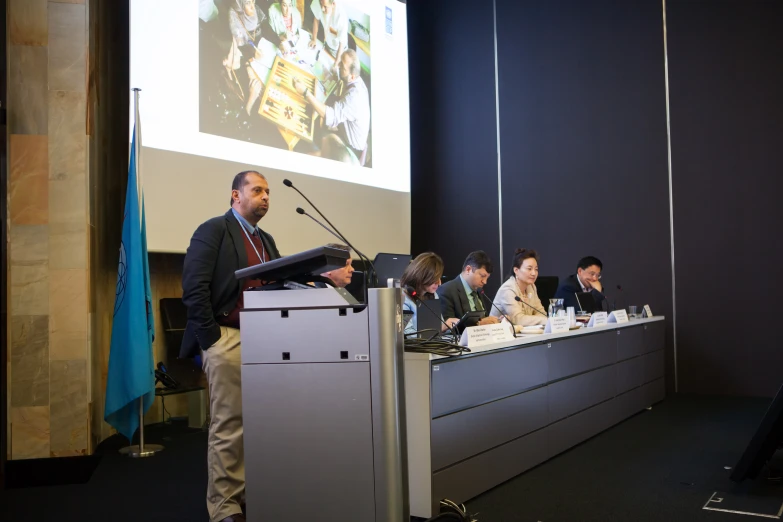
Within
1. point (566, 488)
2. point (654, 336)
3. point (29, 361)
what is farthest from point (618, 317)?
point (29, 361)

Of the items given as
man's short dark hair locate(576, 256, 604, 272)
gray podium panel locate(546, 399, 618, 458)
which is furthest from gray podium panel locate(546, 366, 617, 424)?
man's short dark hair locate(576, 256, 604, 272)

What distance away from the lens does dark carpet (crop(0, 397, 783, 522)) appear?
10.0 ft

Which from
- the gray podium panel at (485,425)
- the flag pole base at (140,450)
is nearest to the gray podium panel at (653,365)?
the gray podium panel at (485,425)

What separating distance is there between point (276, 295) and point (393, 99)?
5.07 metres

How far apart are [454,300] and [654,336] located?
246cm

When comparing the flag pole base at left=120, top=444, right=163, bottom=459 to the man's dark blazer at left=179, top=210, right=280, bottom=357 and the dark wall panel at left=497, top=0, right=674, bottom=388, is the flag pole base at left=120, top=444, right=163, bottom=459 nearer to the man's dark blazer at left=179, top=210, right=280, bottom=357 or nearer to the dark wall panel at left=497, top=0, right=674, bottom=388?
the man's dark blazer at left=179, top=210, right=280, bottom=357

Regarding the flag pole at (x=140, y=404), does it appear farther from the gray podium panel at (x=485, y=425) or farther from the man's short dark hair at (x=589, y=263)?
the man's short dark hair at (x=589, y=263)

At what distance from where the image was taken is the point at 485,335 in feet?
11.1

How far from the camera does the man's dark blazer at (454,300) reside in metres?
4.39

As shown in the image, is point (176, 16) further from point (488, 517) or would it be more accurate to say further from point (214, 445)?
point (488, 517)

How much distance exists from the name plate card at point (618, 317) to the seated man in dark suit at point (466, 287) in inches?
47.0

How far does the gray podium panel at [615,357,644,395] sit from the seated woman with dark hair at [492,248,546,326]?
73 centimetres

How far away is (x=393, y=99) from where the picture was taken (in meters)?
7.09

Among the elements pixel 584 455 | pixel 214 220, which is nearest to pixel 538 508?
pixel 584 455
